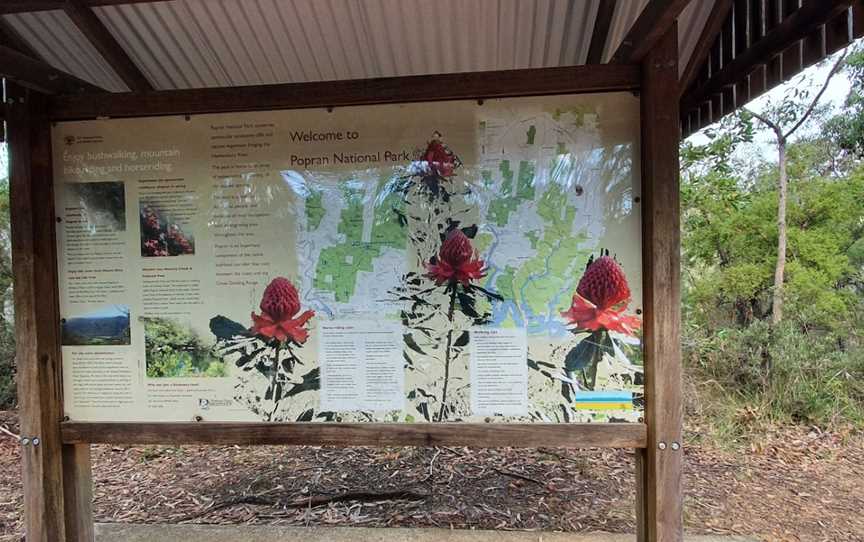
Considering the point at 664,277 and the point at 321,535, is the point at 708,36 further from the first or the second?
the point at 321,535

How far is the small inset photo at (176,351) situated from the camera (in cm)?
196

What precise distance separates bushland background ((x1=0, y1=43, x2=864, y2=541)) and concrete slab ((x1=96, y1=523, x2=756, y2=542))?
0.25m

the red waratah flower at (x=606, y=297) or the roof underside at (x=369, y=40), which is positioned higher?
the roof underside at (x=369, y=40)

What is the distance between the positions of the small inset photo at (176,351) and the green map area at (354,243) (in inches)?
23.4

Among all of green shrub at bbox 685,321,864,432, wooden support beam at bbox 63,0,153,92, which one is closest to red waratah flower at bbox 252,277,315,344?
wooden support beam at bbox 63,0,153,92

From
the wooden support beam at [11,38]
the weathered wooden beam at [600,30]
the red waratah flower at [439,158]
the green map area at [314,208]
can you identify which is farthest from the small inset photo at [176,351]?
the weathered wooden beam at [600,30]

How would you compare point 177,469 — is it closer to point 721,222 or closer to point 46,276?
point 46,276

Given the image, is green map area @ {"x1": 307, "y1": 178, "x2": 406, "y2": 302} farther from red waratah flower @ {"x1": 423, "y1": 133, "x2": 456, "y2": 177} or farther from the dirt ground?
the dirt ground

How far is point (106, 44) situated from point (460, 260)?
6.55 ft

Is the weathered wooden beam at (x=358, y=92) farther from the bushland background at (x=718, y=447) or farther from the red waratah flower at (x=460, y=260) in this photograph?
the bushland background at (x=718, y=447)

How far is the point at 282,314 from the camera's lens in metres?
1.93

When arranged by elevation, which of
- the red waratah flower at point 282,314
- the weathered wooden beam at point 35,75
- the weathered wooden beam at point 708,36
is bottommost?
the red waratah flower at point 282,314

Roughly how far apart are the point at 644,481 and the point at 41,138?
3040mm

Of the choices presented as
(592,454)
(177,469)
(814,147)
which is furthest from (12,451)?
(814,147)
